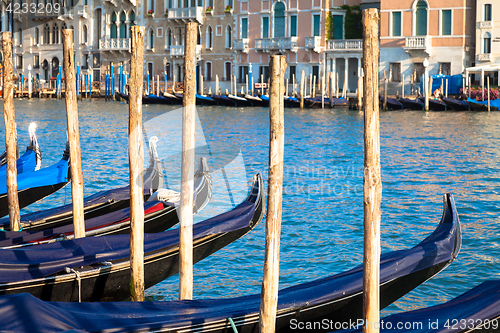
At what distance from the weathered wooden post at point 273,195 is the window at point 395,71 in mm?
24015

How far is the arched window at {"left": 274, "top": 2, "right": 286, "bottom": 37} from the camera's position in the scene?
29.4 meters

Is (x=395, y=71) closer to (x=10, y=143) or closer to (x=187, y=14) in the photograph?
(x=187, y=14)

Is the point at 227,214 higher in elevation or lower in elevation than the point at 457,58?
lower

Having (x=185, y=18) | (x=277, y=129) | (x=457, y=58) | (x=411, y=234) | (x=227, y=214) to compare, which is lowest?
(x=411, y=234)

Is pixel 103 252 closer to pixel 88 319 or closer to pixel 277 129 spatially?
pixel 88 319

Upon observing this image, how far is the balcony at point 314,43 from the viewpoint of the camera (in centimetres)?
2806

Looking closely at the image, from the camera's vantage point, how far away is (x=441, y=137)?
16219 mm

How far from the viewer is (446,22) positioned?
25.5m

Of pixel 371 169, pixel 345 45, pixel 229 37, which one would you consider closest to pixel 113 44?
pixel 229 37

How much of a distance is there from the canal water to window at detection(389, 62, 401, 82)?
4135mm

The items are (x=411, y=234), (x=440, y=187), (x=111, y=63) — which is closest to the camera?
(x=411, y=234)

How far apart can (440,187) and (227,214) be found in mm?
5080

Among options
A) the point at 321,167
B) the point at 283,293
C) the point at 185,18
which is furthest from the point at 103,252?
the point at 185,18

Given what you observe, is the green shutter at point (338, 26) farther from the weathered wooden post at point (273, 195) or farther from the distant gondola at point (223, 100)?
the weathered wooden post at point (273, 195)
